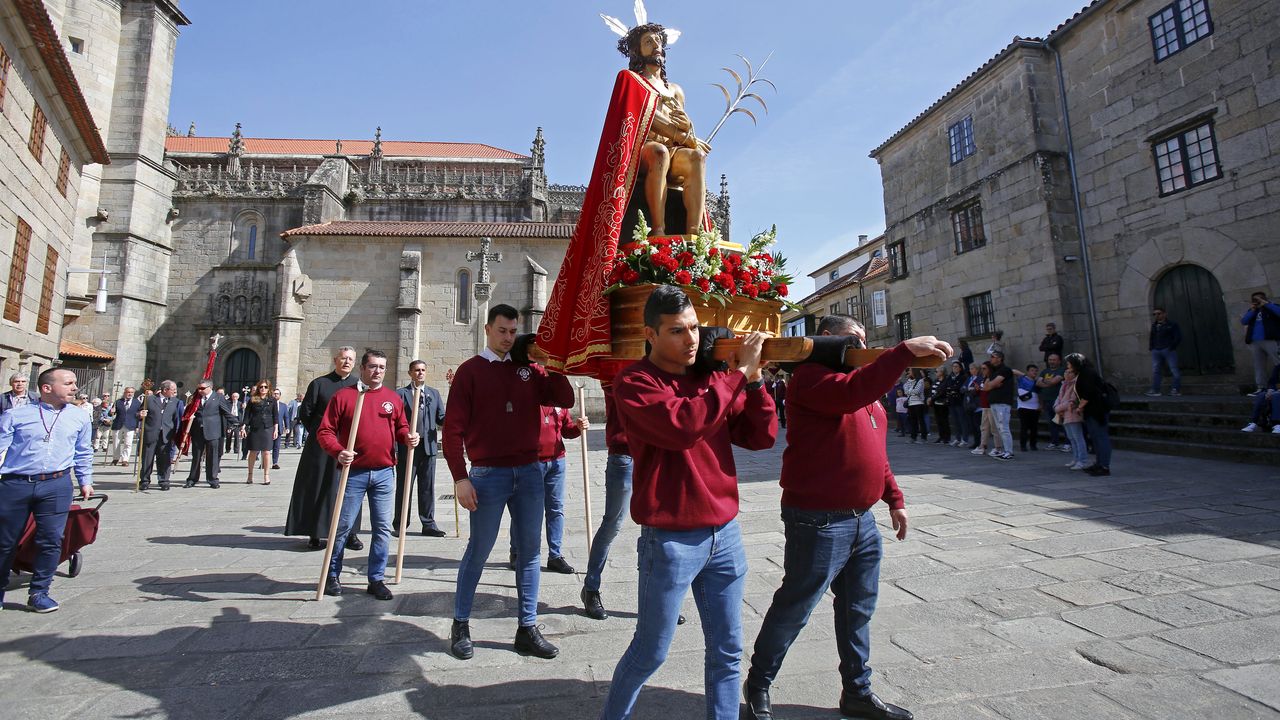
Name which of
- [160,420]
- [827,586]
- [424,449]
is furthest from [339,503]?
[160,420]

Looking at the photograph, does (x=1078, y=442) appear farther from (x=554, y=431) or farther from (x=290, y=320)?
(x=290, y=320)

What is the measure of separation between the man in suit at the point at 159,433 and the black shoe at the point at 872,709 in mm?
12634

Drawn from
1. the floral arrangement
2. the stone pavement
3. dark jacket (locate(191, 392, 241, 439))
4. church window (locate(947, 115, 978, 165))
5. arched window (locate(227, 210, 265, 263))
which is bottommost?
the stone pavement

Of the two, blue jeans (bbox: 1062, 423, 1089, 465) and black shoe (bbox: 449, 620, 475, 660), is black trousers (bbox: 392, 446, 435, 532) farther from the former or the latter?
blue jeans (bbox: 1062, 423, 1089, 465)

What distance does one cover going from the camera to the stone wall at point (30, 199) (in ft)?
33.5

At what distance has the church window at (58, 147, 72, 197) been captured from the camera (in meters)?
13.2

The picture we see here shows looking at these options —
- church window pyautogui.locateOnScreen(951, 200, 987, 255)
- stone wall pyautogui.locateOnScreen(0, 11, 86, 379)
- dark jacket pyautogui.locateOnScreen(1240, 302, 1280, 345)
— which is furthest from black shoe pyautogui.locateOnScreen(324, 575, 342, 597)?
church window pyautogui.locateOnScreen(951, 200, 987, 255)

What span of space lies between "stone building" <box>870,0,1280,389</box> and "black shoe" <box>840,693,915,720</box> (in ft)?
48.6

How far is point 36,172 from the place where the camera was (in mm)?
11578

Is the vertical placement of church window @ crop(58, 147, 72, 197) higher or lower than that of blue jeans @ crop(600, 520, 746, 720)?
higher

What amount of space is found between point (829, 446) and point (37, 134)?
16.7m

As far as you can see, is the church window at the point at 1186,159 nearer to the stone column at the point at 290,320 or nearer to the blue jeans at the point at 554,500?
the blue jeans at the point at 554,500

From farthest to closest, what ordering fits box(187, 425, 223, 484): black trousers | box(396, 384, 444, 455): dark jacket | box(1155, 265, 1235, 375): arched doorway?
box(1155, 265, 1235, 375): arched doorway
box(187, 425, 223, 484): black trousers
box(396, 384, 444, 455): dark jacket

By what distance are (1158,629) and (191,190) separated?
40.1m
